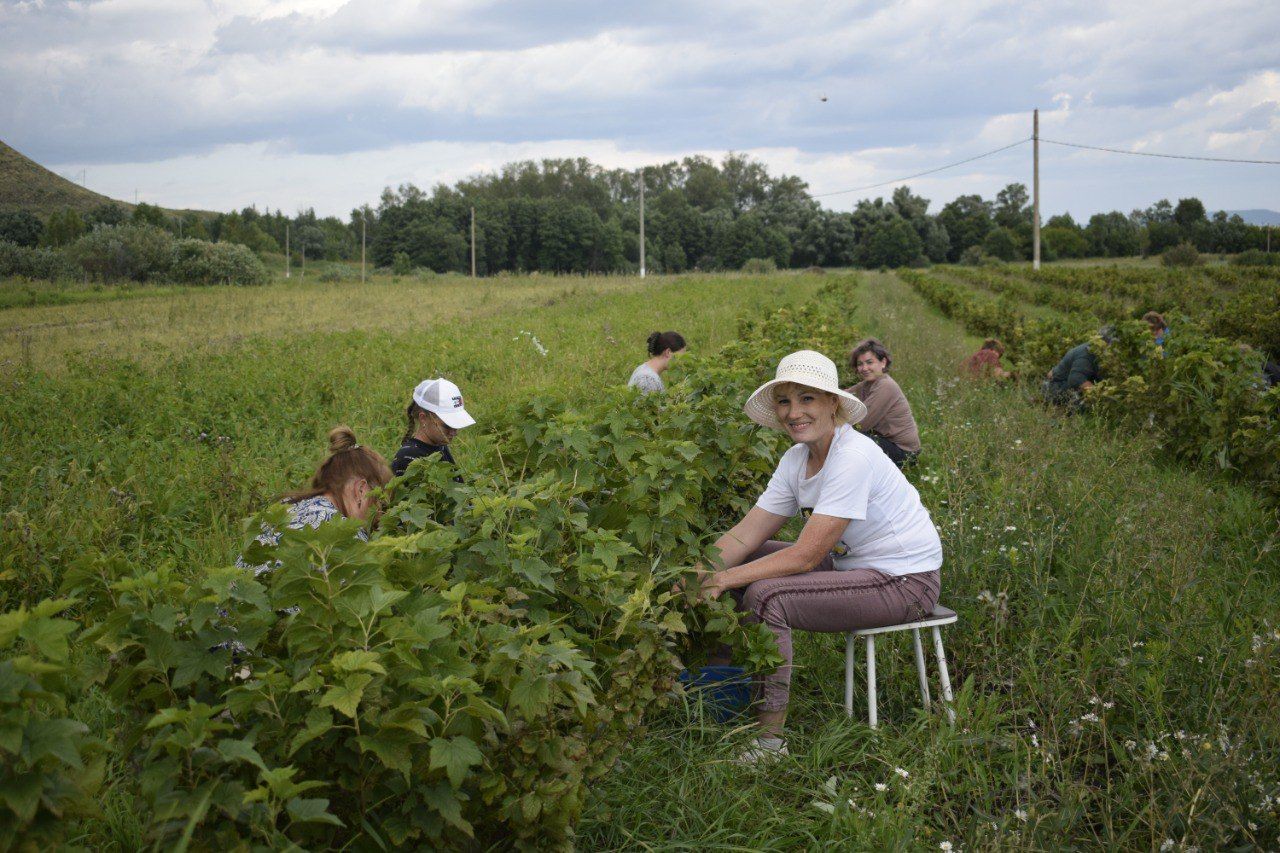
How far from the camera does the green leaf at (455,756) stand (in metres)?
1.84

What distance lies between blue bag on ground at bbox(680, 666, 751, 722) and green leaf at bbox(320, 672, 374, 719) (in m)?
1.96

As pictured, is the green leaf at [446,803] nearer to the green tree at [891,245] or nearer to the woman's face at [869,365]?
the woman's face at [869,365]

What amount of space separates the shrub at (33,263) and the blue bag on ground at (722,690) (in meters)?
40.6

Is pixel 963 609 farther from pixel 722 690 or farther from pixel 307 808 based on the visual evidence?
pixel 307 808

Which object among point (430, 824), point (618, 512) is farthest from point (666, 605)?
point (430, 824)

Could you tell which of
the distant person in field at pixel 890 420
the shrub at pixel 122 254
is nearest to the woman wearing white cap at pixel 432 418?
the distant person in field at pixel 890 420

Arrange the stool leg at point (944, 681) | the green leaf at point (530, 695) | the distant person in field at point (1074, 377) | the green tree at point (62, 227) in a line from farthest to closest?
the green tree at point (62, 227) → the distant person in field at point (1074, 377) → the stool leg at point (944, 681) → the green leaf at point (530, 695)

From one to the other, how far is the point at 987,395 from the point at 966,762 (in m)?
7.40

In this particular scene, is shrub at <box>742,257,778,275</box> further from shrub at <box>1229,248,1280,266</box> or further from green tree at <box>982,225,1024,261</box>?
green tree at <box>982,225,1024,261</box>

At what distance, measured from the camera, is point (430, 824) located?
199cm

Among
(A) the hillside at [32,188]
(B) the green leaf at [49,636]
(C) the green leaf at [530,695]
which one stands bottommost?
(C) the green leaf at [530,695]

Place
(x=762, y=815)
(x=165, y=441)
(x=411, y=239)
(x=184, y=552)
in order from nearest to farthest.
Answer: (x=762, y=815) < (x=184, y=552) < (x=165, y=441) < (x=411, y=239)

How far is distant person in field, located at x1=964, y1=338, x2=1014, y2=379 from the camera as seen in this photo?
1154 cm

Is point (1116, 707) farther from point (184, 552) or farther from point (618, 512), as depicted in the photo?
point (184, 552)
